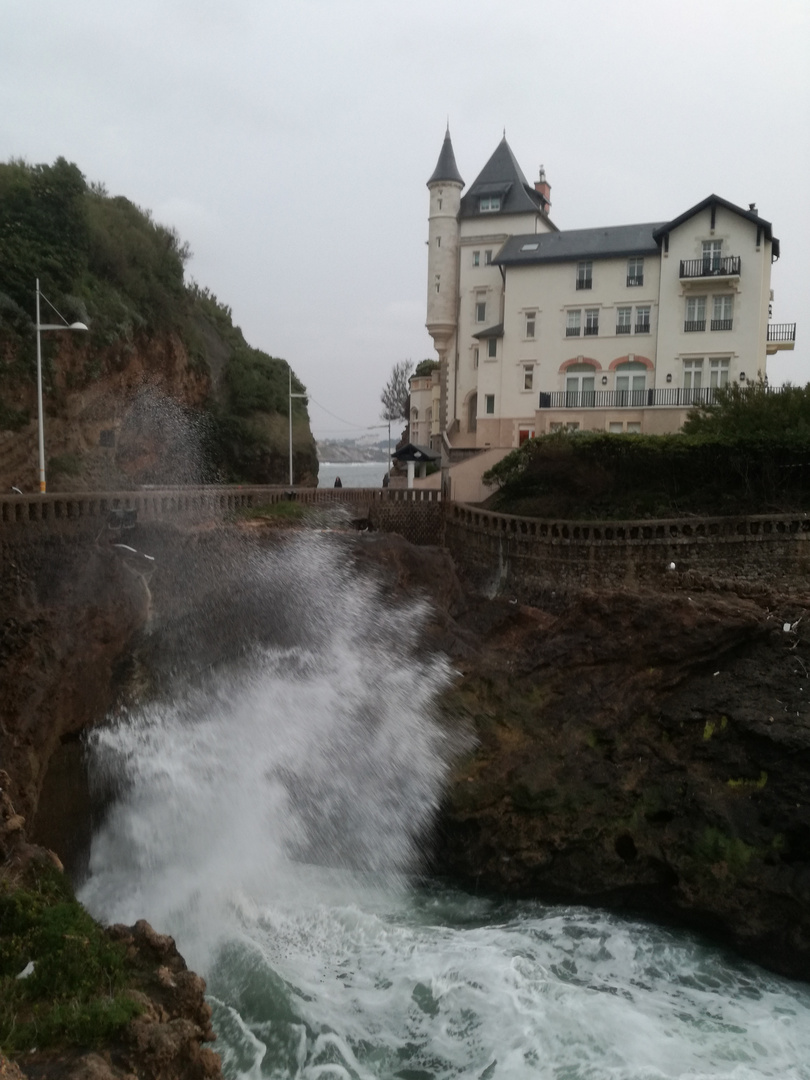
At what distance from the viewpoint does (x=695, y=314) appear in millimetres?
38594

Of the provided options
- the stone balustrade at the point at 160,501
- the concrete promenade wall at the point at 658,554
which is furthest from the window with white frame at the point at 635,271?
the concrete promenade wall at the point at 658,554

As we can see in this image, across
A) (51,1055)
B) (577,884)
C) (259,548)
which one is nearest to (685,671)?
(577,884)

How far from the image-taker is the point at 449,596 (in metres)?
23.7

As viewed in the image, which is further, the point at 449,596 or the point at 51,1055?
the point at 449,596

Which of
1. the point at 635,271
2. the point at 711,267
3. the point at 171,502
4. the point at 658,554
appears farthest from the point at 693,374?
the point at 171,502

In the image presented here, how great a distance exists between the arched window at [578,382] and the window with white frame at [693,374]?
432cm

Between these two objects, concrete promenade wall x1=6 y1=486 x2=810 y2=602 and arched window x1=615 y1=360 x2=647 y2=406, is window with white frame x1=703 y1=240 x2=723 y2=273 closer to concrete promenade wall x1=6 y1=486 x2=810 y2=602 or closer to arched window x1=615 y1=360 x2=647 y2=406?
arched window x1=615 y1=360 x2=647 y2=406

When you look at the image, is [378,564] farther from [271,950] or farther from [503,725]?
[271,950]

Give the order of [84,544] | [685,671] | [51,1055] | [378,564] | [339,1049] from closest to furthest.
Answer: [51,1055] → [339,1049] → [685,671] → [84,544] → [378,564]

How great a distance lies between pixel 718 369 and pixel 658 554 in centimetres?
1745

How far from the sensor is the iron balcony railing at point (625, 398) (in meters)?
37.9

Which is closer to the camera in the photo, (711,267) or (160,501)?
(160,501)

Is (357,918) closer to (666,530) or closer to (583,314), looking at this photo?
(666,530)

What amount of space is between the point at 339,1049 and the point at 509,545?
18.1 meters
